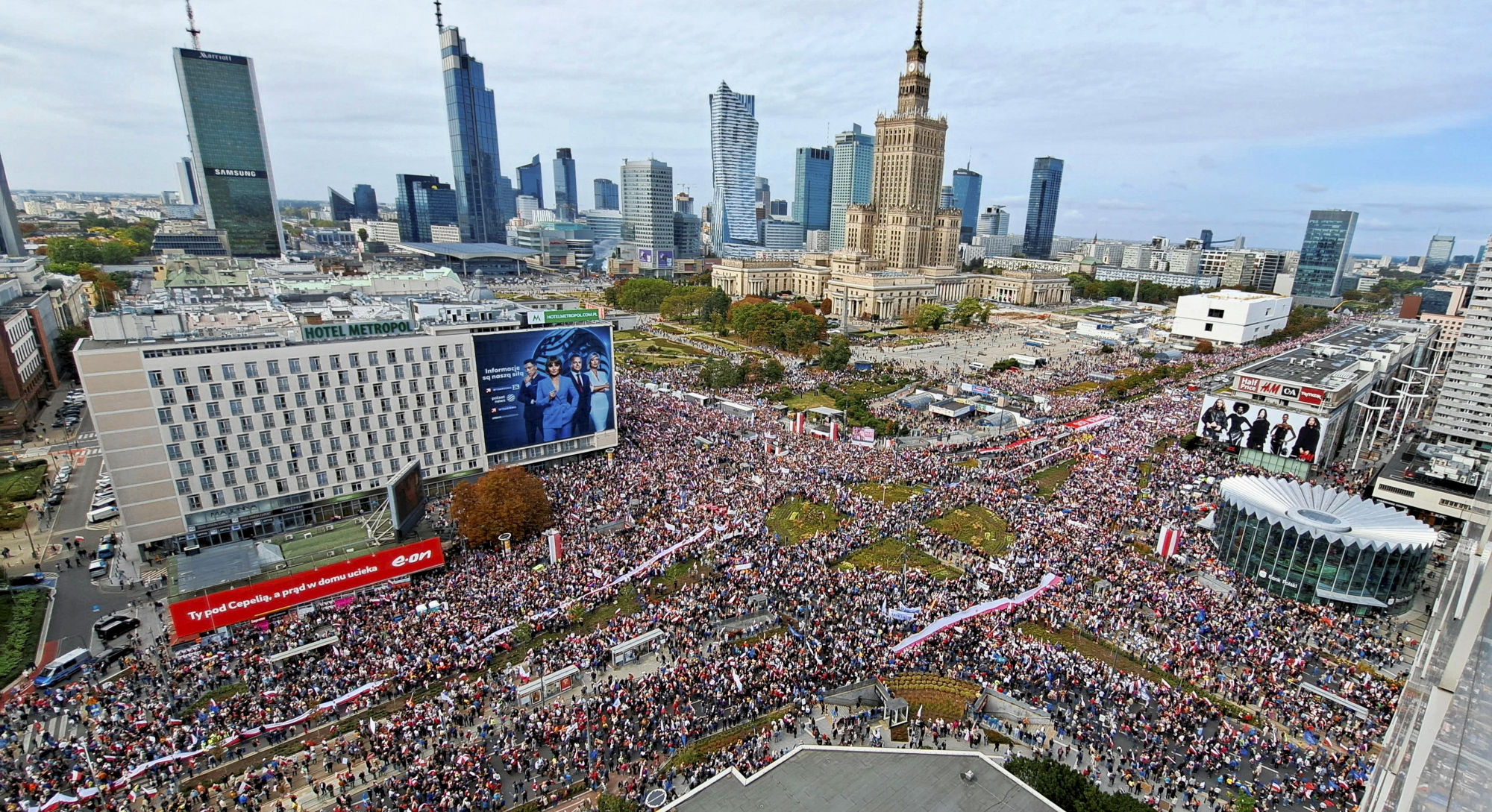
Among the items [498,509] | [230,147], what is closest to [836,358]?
[498,509]

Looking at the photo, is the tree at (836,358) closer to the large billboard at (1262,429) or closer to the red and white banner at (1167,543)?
the large billboard at (1262,429)

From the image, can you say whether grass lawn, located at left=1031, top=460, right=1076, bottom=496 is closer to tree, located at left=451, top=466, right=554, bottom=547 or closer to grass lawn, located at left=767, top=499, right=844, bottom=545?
grass lawn, located at left=767, top=499, right=844, bottom=545

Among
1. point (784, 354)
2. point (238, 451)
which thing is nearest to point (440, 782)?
point (238, 451)

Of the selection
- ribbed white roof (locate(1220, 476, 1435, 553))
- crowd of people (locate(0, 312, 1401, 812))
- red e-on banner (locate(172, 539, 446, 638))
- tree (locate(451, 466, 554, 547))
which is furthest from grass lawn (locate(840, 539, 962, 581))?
red e-on banner (locate(172, 539, 446, 638))

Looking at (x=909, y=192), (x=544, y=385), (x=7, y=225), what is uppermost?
(x=909, y=192)

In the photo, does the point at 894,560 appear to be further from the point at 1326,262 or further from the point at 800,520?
the point at 1326,262

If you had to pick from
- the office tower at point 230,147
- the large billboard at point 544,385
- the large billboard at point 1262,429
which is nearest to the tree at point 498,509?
the large billboard at point 544,385
